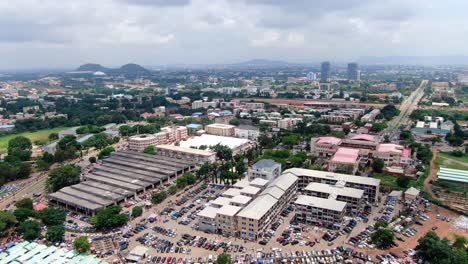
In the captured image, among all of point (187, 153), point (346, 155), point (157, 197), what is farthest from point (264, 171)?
point (187, 153)

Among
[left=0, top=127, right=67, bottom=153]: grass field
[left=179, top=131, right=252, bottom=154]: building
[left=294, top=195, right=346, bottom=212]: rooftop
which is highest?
[left=294, top=195, right=346, bottom=212]: rooftop

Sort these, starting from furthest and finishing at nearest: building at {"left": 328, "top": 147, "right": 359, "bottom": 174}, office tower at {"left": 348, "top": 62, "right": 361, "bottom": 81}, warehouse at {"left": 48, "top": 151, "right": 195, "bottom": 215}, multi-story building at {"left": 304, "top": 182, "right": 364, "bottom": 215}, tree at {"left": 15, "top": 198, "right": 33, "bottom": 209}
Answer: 1. office tower at {"left": 348, "top": 62, "right": 361, "bottom": 81}
2. building at {"left": 328, "top": 147, "right": 359, "bottom": 174}
3. warehouse at {"left": 48, "top": 151, "right": 195, "bottom": 215}
4. tree at {"left": 15, "top": 198, "right": 33, "bottom": 209}
5. multi-story building at {"left": 304, "top": 182, "right": 364, "bottom": 215}

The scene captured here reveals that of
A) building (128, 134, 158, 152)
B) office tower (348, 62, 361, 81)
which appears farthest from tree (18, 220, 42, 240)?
office tower (348, 62, 361, 81)

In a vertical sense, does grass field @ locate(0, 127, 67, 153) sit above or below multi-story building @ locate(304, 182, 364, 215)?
below

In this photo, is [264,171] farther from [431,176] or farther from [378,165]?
[431,176]

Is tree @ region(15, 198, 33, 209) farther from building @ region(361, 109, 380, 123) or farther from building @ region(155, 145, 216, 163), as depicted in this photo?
building @ region(361, 109, 380, 123)

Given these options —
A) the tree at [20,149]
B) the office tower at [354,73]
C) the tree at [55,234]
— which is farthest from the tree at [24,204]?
the office tower at [354,73]

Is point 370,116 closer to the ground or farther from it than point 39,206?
farther from it

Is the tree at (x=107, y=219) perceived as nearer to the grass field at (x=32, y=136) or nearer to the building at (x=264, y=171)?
the building at (x=264, y=171)
